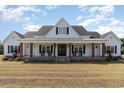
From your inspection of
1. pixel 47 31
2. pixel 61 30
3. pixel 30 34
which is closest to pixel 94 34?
pixel 47 31

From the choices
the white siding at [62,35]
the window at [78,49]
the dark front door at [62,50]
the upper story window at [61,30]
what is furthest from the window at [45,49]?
the window at [78,49]

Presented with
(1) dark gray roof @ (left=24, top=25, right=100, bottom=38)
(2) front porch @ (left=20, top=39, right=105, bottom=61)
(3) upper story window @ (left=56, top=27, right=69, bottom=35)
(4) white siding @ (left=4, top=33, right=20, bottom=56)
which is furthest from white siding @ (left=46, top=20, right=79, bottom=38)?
(4) white siding @ (left=4, top=33, right=20, bottom=56)

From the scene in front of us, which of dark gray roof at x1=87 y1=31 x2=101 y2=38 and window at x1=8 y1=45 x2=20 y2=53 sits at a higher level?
dark gray roof at x1=87 y1=31 x2=101 y2=38

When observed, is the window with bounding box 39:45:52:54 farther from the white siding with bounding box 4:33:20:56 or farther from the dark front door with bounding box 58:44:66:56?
the white siding with bounding box 4:33:20:56

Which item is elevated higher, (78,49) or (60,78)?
(78,49)

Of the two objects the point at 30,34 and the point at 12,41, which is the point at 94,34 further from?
the point at 12,41

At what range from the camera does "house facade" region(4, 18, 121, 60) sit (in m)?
29.3

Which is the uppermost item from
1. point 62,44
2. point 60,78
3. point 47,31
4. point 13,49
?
point 47,31

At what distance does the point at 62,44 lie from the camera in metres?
30.8

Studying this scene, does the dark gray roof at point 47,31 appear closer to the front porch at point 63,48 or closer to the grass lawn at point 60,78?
the front porch at point 63,48
